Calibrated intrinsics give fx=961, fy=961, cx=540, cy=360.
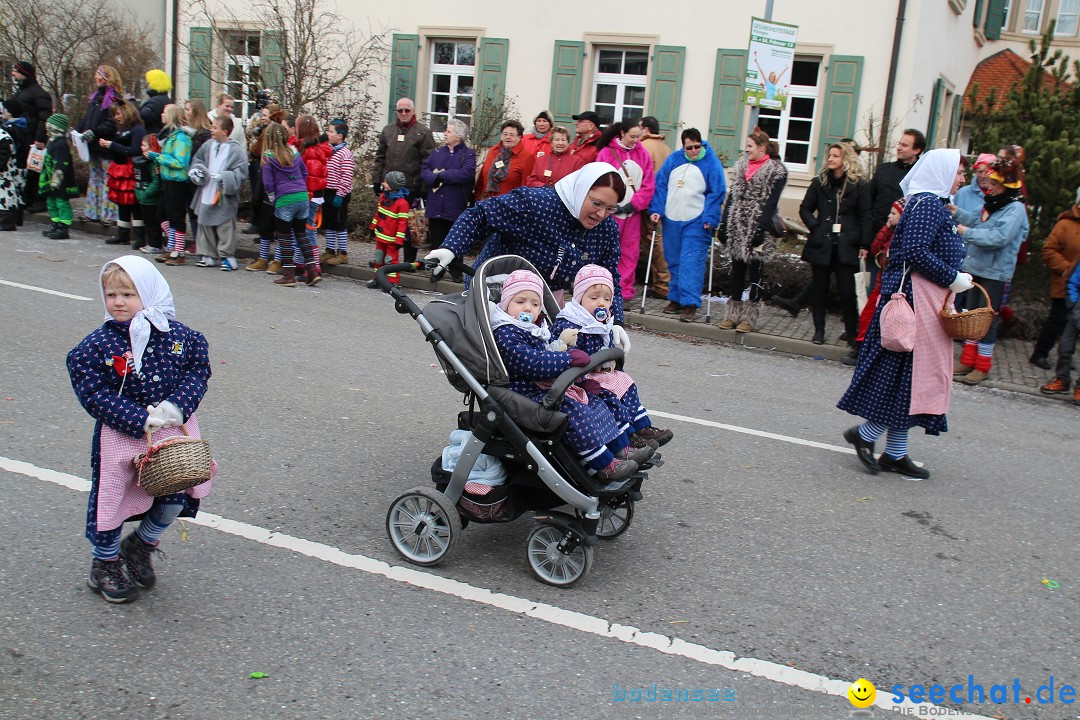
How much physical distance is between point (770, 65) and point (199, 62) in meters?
14.6

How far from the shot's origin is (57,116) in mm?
12602

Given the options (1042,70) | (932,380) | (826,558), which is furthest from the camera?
Result: (1042,70)

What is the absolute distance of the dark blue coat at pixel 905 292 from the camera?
5867 mm

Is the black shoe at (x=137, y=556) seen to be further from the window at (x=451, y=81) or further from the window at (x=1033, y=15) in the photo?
the window at (x=1033, y=15)

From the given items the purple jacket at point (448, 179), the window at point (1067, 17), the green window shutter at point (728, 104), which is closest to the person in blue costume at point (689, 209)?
the purple jacket at point (448, 179)

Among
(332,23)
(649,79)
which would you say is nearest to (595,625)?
(649,79)

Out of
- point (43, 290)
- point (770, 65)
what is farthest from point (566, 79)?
point (43, 290)

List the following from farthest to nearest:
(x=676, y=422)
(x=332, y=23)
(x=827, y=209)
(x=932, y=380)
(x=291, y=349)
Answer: (x=332, y=23) → (x=827, y=209) → (x=291, y=349) → (x=676, y=422) → (x=932, y=380)

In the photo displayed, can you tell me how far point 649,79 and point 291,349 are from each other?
39.2 ft

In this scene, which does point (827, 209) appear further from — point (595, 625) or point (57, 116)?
point (57, 116)

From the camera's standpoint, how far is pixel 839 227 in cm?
966

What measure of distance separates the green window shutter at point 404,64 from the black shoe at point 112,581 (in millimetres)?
17084

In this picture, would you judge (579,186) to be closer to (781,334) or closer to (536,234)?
(536,234)

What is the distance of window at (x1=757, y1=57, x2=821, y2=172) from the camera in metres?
17.4
